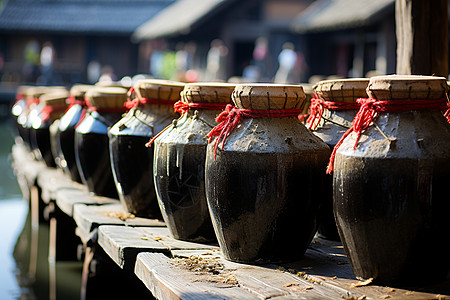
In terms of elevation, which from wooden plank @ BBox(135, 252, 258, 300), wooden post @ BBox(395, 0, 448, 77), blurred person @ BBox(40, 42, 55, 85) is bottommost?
wooden plank @ BBox(135, 252, 258, 300)

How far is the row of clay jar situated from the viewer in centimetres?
253

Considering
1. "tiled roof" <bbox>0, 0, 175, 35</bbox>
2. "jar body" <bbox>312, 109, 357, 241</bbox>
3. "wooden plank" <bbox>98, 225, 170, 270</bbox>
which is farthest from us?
"tiled roof" <bbox>0, 0, 175, 35</bbox>

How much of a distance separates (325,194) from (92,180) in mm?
Answer: 2507

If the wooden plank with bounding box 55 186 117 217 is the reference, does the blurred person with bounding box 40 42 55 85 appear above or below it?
above

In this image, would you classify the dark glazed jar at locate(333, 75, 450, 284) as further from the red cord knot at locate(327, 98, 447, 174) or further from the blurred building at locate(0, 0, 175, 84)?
the blurred building at locate(0, 0, 175, 84)

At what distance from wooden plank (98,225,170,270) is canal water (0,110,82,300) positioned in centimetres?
251

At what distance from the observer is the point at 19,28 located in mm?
31688

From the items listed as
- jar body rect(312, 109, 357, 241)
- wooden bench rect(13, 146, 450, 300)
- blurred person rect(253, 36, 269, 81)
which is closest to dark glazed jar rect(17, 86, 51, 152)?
wooden bench rect(13, 146, 450, 300)

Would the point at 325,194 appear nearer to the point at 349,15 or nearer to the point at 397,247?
the point at 397,247

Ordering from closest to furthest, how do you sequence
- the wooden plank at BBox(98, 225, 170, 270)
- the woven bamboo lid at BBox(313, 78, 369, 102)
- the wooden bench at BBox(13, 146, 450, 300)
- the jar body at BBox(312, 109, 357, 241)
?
the wooden bench at BBox(13, 146, 450, 300) < the wooden plank at BBox(98, 225, 170, 270) < the woven bamboo lid at BBox(313, 78, 369, 102) < the jar body at BBox(312, 109, 357, 241)

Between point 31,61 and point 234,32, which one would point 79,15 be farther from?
point 234,32

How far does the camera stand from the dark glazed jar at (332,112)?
11.4ft

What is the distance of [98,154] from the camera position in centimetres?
520

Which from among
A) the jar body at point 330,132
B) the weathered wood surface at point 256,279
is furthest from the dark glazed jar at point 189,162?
the jar body at point 330,132
